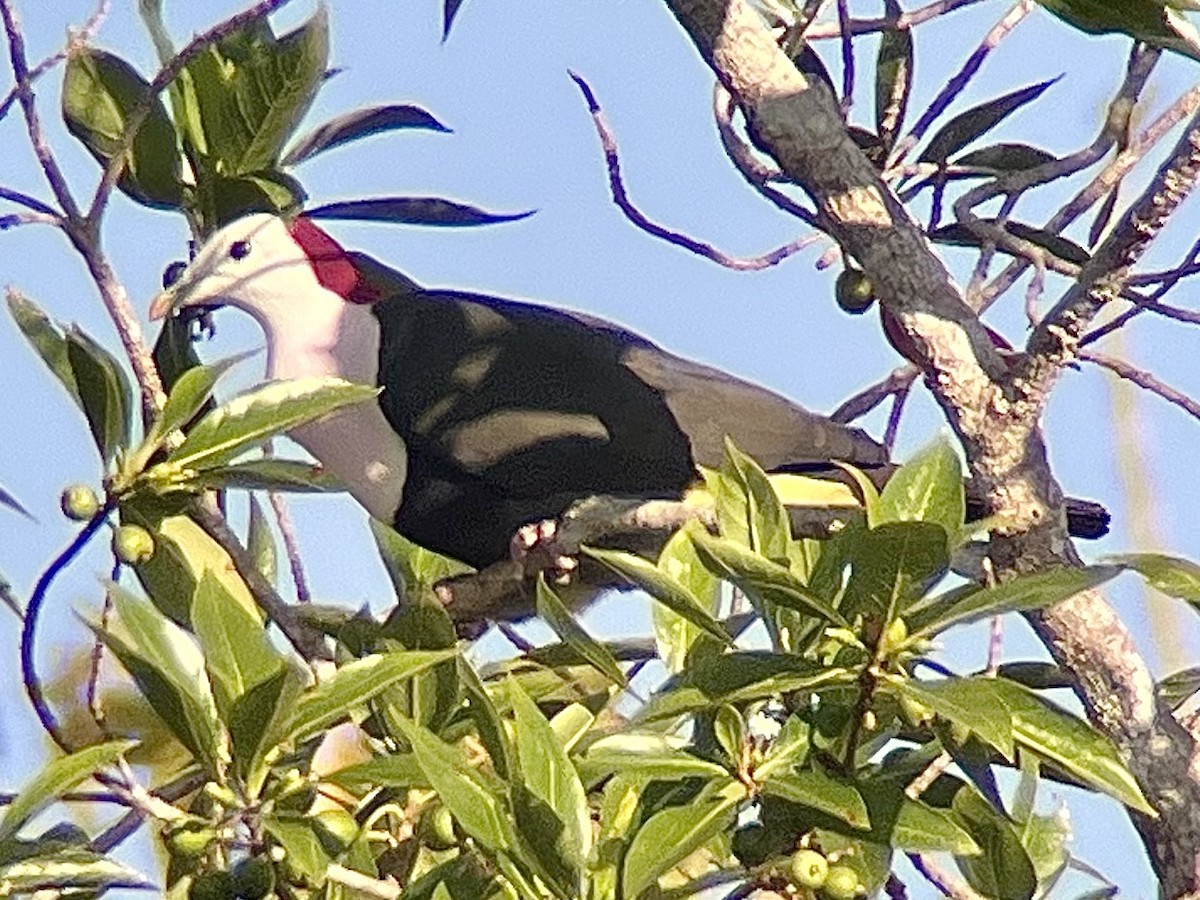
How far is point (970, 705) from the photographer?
888 mm

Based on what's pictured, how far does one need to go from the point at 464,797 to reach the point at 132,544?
360mm

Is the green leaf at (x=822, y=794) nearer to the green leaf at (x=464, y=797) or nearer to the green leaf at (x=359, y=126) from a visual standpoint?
the green leaf at (x=464, y=797)

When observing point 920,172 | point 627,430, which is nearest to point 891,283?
point 920,172

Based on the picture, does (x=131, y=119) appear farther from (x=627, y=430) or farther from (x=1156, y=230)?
(x=627, y=430)

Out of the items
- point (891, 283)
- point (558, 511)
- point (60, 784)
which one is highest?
point (891, 283)

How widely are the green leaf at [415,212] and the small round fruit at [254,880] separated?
671 millimetres

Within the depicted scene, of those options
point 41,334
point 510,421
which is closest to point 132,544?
point 41,334

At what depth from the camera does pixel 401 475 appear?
204 cm

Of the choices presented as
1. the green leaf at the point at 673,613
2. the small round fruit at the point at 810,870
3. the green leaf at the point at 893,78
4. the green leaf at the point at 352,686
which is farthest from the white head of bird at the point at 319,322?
the small round fruit at the point at 810,870

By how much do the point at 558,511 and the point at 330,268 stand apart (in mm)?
420

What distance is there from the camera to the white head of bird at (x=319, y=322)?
1995 millimetres

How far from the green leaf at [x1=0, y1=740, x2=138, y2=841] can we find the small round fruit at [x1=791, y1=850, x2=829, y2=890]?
0.31m

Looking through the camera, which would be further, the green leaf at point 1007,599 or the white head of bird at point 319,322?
the white head of bird at point 319,322

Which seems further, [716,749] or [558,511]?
[558,511]
